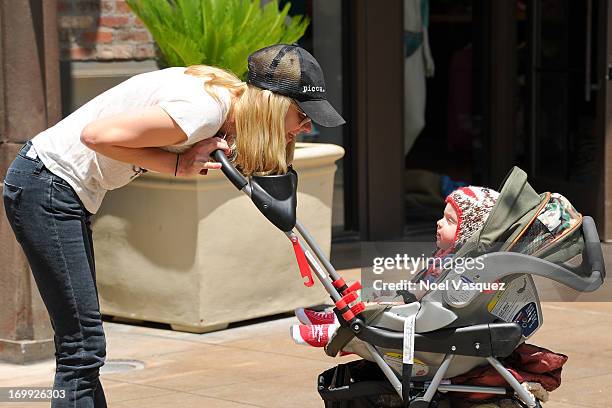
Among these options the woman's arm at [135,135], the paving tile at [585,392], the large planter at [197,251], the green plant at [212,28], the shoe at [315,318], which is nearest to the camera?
the woman's arm at [135,135]

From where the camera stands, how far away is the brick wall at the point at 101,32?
7277mm

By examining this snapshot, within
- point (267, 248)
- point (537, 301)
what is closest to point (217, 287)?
point (267, 248)

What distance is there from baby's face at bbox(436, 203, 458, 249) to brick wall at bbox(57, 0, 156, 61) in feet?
11.2

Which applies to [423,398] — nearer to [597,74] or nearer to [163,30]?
[163,30]

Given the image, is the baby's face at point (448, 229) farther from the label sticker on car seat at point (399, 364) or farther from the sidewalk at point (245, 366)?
the sidewalk at point (245, 366)

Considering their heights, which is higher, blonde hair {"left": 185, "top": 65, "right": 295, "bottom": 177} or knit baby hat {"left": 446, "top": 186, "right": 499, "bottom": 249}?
blonde hair {"left": 185, "top": 65, "right": 295, "bottom": 177}

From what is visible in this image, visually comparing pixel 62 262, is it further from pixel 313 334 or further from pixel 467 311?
pixel 467 311

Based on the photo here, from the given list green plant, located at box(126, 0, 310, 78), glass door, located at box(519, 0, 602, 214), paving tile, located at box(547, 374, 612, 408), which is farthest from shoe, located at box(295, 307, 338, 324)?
glass door, located at box(519, 0, 602, 214)

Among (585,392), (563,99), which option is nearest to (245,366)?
(585,392)

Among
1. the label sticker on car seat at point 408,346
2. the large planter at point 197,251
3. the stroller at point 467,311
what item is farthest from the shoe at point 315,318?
the large planter at point 197,251

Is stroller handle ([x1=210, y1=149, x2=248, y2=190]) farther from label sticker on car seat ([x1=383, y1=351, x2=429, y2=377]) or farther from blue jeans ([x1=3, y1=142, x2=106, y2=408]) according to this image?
label sticker on car seat ([x1=383, y1=351, x2=429, y2=377])

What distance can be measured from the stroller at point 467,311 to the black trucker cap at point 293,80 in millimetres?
404

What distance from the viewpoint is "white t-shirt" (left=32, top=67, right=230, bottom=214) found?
396cm

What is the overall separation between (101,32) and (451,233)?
11.6 ft
